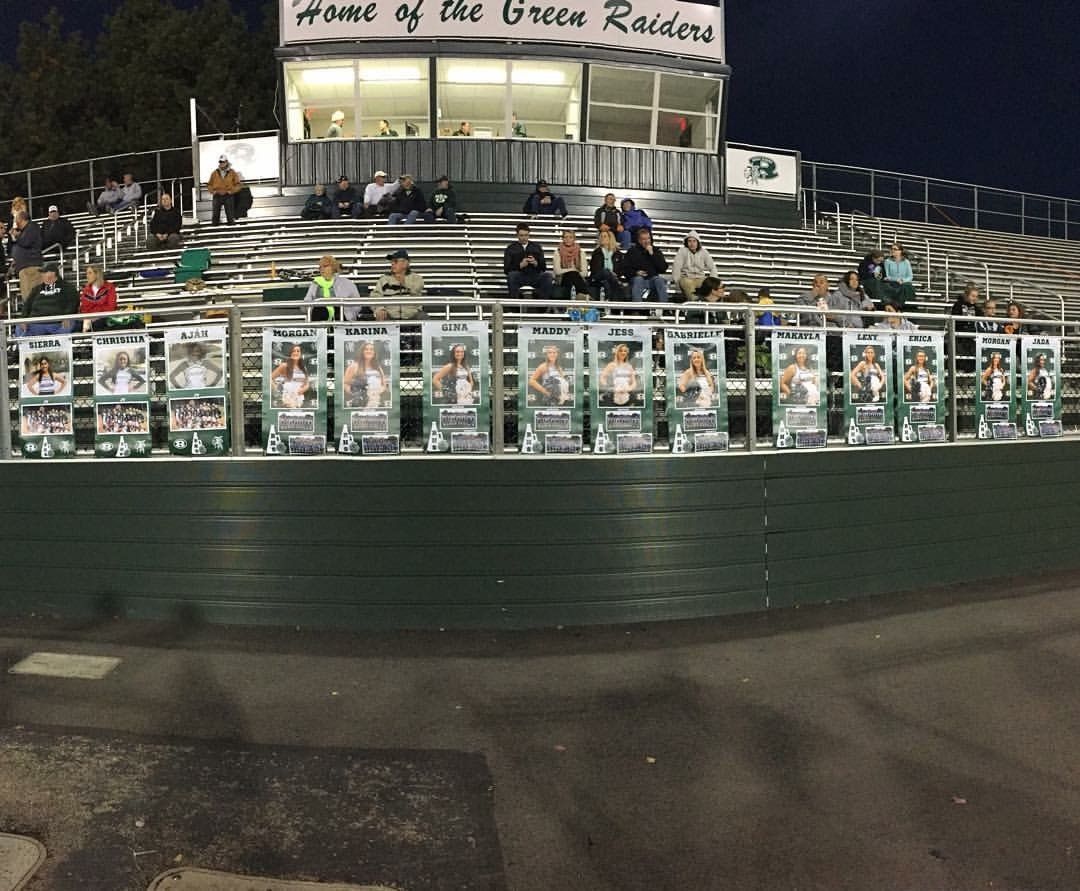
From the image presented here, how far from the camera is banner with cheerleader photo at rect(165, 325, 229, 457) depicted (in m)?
7.66

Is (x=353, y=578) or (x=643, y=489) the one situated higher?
(x=643, y=489)

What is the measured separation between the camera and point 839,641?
7.22 m

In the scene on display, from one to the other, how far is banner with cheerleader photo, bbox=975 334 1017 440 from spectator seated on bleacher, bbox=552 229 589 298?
14.7 feet

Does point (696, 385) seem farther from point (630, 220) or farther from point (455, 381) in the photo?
point (630, 220)

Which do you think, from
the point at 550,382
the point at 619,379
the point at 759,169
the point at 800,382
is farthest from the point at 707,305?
the point at 759,169

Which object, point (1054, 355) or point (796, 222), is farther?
point (796, 222)

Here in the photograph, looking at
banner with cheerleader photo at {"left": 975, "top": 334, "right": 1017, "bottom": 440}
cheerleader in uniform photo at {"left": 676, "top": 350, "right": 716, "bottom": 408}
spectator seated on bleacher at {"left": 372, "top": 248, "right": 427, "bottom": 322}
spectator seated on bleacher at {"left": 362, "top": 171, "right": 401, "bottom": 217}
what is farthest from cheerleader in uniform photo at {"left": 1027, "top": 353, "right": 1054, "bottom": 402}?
spectator seated on bleacher at {"left": 362, "top": 171, "right": 401, "bottom": 217}

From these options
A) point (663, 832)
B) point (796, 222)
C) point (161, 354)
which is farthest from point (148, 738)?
point (796, 222)

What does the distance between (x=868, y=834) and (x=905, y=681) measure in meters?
2.25

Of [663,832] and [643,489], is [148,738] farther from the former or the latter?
[643,489]

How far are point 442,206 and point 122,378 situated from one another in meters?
10.5

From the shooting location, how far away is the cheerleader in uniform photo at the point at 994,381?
→ 30.4ft

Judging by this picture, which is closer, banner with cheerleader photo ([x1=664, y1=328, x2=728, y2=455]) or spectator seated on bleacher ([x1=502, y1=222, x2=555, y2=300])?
banner with cheerleader photo ([x1=664, y1=328, x2=728, y2=455])

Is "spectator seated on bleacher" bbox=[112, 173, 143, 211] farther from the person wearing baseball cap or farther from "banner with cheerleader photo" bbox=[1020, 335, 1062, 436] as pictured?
"banner with cheerleader photo" bbox=[1020, 335, 1062, 436]
